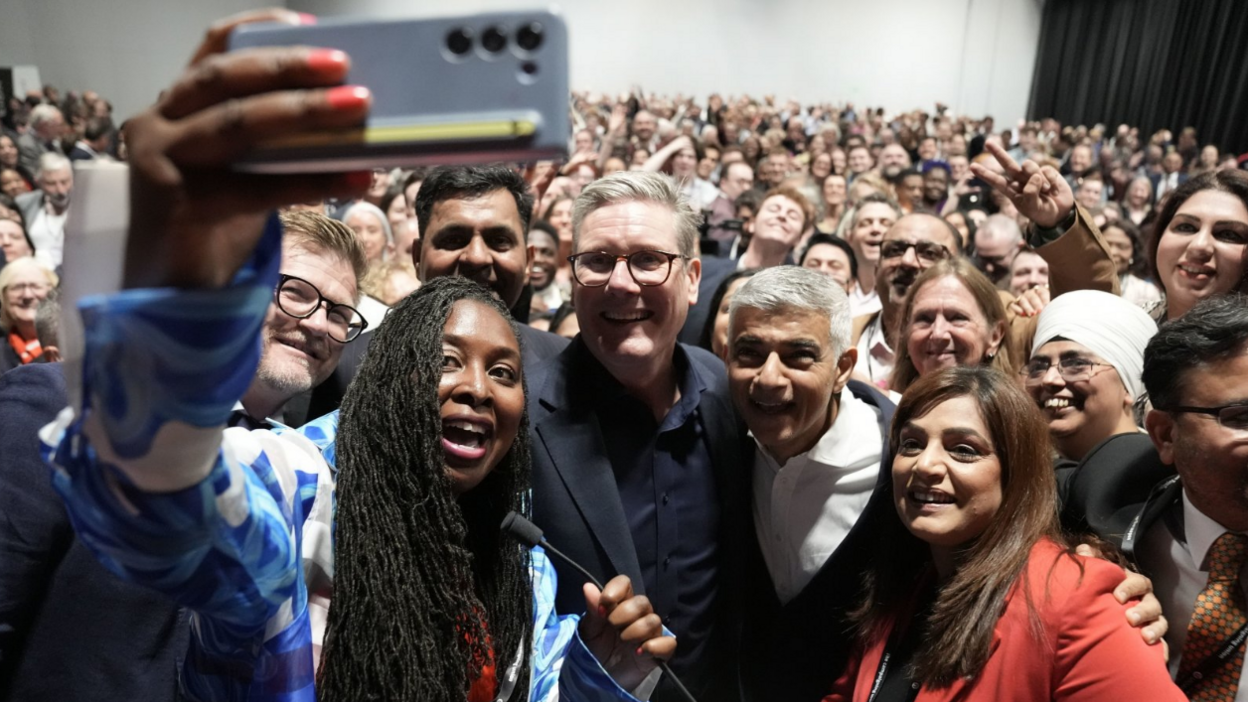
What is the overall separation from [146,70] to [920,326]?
16.5 metres

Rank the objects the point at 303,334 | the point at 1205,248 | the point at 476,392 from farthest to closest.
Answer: the point at 1205,248, the point at 303,334, the point at 476,392

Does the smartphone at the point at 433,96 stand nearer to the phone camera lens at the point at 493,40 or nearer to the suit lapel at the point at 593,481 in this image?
the phone camera lens at the point at 493,40

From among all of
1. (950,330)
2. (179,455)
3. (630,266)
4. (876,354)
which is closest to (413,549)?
(179,455)

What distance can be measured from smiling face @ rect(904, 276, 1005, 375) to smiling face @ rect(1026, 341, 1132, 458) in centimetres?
34

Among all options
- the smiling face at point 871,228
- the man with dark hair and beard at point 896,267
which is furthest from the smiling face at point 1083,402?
the smiling face at point 871,228

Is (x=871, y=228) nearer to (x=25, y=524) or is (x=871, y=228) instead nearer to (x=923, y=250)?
(x=923, y=250)

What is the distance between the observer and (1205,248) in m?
2.54

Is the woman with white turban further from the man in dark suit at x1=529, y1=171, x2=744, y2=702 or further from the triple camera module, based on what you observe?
the triple camera module

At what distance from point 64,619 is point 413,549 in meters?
0.48

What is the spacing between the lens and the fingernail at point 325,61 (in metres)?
0.61

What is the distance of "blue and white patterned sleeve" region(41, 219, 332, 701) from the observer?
0.64 metres

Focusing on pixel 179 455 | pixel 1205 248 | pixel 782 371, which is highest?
pixel 179 455

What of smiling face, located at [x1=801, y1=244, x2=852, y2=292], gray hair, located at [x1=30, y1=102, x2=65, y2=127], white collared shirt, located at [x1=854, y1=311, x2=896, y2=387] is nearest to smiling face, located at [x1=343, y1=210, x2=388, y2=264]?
smiling face, located at [x1=801, y1=244, x2=852, y2=292]

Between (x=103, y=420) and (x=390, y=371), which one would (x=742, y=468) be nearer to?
(x=390, y=371)
